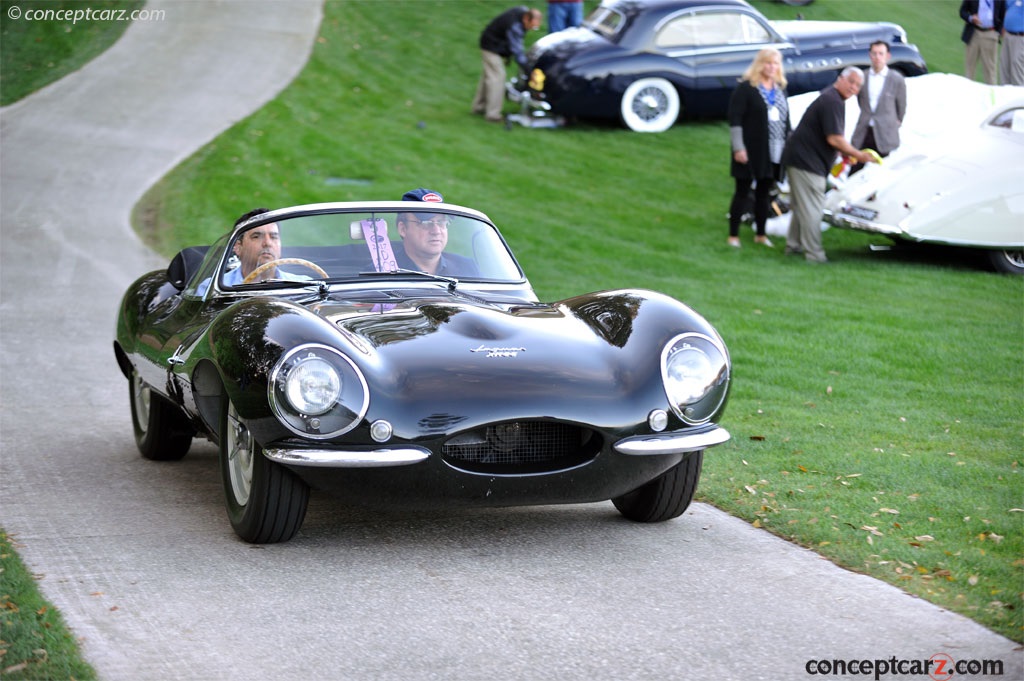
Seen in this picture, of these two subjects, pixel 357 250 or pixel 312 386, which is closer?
pixel 312 386

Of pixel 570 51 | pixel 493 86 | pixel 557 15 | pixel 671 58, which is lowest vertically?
pixel 493 86

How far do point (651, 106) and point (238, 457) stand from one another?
50.3 feet

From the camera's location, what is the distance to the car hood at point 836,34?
1955cm

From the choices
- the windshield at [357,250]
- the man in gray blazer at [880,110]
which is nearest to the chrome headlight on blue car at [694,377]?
the windshield at [357,250]

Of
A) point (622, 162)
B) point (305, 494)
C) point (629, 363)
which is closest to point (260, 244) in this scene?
point (305, 494)

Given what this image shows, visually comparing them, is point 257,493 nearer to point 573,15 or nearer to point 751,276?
point 751,276

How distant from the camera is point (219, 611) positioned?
14.6ft

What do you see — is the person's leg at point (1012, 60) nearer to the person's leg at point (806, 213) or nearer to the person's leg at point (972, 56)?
the person's leg at point (972, 56)

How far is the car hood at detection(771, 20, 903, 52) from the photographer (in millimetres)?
19547

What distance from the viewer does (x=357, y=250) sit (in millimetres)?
6547

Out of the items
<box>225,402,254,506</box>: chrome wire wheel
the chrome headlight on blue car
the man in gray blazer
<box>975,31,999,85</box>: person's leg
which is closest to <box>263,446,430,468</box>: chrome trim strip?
<box>225,402,254,506</box>: chrome wire wheel

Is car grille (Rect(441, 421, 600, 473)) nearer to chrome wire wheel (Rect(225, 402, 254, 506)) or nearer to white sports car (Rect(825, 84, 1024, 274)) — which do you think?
Answer: chrome wire wheel (Rect(225, 402, 254, 506))

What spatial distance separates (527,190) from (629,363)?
1171cm

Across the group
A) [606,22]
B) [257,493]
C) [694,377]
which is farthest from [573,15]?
[257,493]
